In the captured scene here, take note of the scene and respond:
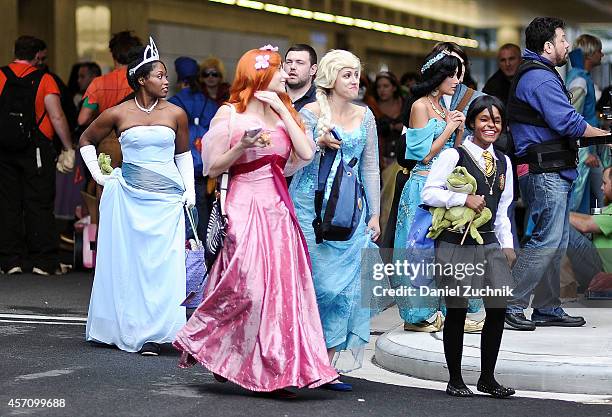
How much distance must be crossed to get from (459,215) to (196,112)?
249 inches

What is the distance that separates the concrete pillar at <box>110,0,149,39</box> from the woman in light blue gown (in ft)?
33.0

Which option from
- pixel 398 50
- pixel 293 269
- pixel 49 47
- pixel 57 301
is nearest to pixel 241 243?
pixel 293 269

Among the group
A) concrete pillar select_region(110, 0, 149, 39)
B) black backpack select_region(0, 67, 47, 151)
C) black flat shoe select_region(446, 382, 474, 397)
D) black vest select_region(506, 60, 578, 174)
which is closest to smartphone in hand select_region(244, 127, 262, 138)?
black flat shoe select_region(446, 382, 474, 397)

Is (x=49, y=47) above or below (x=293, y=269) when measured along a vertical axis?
above

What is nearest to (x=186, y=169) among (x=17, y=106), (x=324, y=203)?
(x=324, y=203)

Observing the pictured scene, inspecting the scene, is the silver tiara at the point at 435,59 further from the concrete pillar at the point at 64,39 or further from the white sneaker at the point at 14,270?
the concrete pillar at the point at 64,39

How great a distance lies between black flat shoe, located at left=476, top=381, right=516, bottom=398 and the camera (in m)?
7.53

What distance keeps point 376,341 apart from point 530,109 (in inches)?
69.6

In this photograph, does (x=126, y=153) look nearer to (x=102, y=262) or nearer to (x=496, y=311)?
(x=102, y=262)

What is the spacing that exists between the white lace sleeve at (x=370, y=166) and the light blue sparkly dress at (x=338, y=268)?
1.3 inches

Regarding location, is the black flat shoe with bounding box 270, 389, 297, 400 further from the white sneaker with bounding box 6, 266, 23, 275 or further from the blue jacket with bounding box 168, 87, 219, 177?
the white sneaker with bounding box 6, 266, 23, 275

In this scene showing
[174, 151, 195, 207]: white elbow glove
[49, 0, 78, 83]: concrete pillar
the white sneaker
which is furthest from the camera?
[49, 0, 78, 83]: concrete pillar

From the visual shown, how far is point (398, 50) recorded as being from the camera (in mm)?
29656

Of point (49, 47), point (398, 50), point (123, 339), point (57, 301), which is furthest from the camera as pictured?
point (398, 50)
